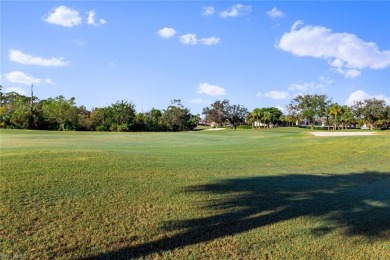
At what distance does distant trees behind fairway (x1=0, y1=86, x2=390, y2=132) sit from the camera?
62.2 meters

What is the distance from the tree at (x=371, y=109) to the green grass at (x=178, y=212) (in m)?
94.9

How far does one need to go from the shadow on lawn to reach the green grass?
0.07ft

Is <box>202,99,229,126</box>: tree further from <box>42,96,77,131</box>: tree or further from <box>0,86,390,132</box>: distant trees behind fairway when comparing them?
<box>42,96,77,131</box>: tree

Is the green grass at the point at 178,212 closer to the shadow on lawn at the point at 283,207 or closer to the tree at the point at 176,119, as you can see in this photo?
the shadow on lawn at the point at 283,207

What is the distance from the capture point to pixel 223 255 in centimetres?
506

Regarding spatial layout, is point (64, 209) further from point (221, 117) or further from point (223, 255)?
point (221, 117)

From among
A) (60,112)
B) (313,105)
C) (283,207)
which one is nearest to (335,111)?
(313,105)

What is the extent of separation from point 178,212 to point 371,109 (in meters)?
102

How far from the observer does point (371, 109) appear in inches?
3767

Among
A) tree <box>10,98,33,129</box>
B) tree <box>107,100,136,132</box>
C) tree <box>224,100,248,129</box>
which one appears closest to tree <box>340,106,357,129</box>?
tree <box>224,100,248,129</box>

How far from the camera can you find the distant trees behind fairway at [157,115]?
62.2 m

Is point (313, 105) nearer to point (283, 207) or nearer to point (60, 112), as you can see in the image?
point (60, 112)

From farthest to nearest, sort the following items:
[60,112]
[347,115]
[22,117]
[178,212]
→ [347,115] < [60,112] < [22,117] < [178,212]

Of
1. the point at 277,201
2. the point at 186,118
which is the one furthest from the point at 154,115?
the point at 277,201
